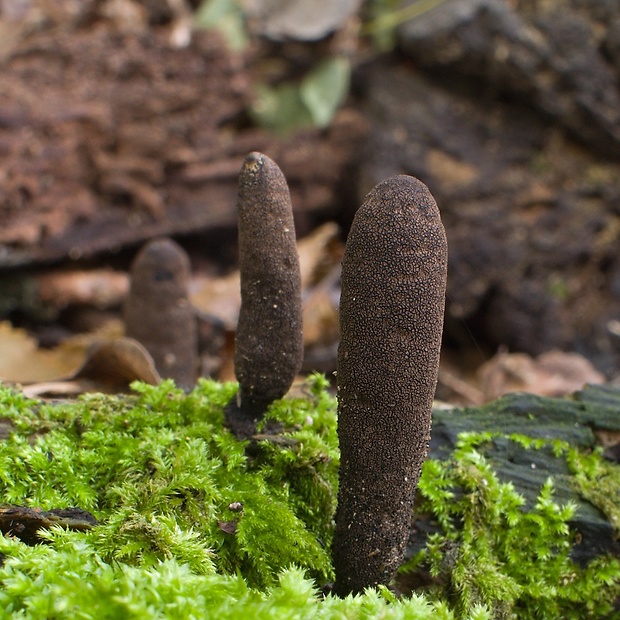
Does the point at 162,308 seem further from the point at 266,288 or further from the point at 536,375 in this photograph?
the point at 536,375

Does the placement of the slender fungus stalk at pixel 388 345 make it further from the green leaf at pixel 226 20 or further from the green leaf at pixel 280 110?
the green leaf at pixel 226 20

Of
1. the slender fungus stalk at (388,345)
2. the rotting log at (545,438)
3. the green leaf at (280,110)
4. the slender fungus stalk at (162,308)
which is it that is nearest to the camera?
the slender fungus stalk at (388,345)

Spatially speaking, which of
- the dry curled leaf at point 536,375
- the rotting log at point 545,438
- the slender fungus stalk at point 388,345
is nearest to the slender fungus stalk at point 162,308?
the rotting log at point 545,438

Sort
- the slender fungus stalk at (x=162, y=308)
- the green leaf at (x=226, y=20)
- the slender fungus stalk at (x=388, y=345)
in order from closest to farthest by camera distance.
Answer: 1. the slender fungus stalk at (x=388, y=345)
2. the slender fungus stalk at (x=162, y=308)
3. the green leaf at (x=226, y=20)

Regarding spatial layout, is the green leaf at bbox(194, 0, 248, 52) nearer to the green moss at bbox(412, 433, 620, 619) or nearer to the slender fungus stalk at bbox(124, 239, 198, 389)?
the slender fungus stalk at bbox(124, 239, 198, 389)

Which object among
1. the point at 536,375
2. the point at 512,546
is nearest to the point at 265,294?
the point at 512,546

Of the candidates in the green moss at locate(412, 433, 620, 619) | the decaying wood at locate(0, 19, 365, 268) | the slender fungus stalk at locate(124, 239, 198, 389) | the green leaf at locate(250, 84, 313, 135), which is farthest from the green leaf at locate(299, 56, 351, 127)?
the green moss at locate(412, 433, 620, 619)
